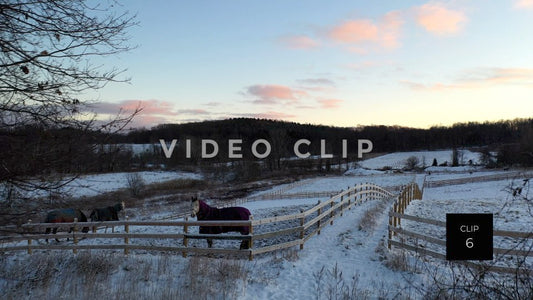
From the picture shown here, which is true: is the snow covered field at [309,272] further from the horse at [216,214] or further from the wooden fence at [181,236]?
the horse at [216,214]

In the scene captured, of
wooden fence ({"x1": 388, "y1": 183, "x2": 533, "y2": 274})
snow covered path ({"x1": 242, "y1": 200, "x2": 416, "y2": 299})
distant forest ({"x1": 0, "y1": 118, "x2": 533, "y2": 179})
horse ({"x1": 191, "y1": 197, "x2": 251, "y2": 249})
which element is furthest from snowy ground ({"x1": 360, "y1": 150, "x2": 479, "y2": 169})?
horse ({"x1": 191, "y1": 197, "x2": 251, "y2": 249})

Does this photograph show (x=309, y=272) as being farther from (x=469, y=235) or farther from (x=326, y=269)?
(x=469, y=235)

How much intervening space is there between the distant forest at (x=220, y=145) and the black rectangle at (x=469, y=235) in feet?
3.40

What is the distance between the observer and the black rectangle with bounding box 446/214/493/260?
4258 millimetres

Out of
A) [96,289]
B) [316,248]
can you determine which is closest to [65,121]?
[96,289]

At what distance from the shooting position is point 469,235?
14.1 feet

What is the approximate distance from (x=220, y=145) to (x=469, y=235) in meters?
107

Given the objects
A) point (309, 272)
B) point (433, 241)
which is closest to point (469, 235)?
point (309, 272)

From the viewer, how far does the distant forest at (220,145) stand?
422 cm

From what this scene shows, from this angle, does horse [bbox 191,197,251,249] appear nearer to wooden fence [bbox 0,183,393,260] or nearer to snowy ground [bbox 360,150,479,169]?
wooden fence [bbox 0,183,393,260]

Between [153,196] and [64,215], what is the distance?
101 feet

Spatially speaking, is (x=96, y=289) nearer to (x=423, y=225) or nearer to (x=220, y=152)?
(x=423, y=225)

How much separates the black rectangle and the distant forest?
104 cm

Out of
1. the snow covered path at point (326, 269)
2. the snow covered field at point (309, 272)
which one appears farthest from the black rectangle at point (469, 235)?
the snow covered path at point (326, 269)
